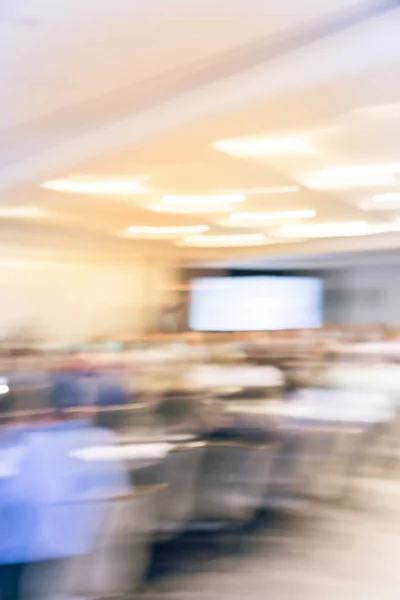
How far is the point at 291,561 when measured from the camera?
14.7ft

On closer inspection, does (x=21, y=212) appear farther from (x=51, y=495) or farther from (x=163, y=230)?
(x=51, y=495)

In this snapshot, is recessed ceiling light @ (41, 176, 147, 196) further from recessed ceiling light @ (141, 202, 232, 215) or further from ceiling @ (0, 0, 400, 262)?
recessed ceiling light @ (141, 202, 232, 215)

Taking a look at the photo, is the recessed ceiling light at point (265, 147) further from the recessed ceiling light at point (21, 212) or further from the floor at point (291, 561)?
the recessed ceiling light at point (21, 212)

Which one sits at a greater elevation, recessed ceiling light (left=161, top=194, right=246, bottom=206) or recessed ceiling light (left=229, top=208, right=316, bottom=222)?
recessed ceiling light (left=161, top=194, right=246, bottom=206)

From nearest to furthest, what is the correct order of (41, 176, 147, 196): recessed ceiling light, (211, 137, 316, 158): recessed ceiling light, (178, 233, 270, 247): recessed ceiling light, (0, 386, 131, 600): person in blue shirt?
1. (0, 386, 131, 600): person in blue shirt
2. (211, 137, 316, 158): recessed ceiling light
3. (41, 176, 147, 196): recessed ceiling light
4. (178, 233, 270, 247): recessed ceiling light

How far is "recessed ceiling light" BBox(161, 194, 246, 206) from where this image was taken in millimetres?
8156

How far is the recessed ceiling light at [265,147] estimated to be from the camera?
534 centimetres

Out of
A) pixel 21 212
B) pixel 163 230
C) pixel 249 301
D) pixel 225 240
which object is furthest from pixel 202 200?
pixel 249 301

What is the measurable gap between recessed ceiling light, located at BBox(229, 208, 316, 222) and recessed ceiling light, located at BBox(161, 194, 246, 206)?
103 cm

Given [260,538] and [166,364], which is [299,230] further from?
[260,538]

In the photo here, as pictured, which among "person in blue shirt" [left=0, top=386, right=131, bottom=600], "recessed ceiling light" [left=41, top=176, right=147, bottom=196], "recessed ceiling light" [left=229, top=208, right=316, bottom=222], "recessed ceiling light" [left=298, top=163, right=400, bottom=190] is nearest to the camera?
"person in blue shirt" [left=0, top=386, right=131, bottom=600]

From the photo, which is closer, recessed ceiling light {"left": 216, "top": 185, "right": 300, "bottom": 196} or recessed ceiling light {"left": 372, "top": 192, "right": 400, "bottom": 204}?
recessed ceiling light {"left": 216, "top": 185, "right": 300, "bottom": 196}

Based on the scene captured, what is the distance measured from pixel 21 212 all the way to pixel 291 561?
6.06m

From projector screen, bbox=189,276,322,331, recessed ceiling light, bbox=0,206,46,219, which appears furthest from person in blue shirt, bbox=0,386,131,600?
projector screen, bbox=189,276,322,331
